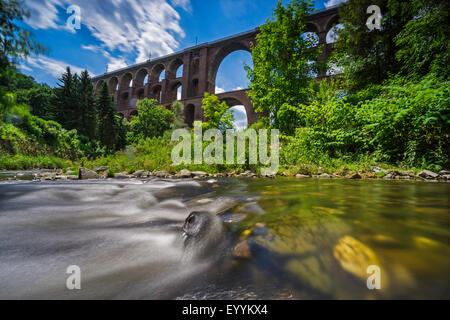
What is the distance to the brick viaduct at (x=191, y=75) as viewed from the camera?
A: 21897 millimetres

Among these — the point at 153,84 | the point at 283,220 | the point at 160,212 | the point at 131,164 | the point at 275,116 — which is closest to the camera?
the point at 283,220

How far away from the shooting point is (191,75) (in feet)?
95.5

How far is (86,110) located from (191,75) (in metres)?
15.3

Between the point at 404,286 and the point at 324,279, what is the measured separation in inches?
9.9

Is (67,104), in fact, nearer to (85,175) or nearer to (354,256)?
(85,175)

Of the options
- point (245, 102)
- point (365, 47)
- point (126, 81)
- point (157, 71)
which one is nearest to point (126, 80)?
point (126, 81)

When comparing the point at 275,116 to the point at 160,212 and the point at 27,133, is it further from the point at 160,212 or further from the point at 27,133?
the point at 27,133

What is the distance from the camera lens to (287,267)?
83 cm

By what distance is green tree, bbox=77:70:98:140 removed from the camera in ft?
66.3

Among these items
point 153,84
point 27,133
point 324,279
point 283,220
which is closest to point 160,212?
point 283,220

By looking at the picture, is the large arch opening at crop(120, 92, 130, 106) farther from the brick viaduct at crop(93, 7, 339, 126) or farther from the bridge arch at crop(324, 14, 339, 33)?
the bridge arch at crop(324, 14, 339, 33)

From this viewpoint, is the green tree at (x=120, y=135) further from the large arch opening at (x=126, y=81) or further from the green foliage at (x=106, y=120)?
the large arch opening at (x=126, y=81)

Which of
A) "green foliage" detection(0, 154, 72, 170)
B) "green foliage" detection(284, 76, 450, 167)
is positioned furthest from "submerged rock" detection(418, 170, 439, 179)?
"green foliage" detection(0, 154, 72, 170)

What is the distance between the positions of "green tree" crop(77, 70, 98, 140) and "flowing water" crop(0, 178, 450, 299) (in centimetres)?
2295
